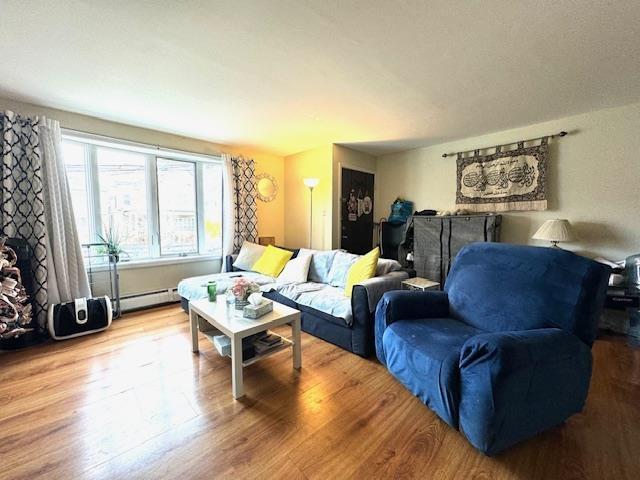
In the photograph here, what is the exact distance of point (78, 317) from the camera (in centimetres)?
253

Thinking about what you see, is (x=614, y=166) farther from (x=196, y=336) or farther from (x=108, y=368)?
(x=108, y=368)

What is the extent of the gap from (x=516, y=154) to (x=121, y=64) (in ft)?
13.1

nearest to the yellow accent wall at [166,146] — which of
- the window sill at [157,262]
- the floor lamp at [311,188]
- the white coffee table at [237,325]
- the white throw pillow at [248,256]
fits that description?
the window sill at [157,262]

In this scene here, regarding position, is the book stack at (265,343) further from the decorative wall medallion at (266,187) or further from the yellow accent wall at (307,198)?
the decorative wall medallion at (266,187)

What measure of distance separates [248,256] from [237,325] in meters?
1.99

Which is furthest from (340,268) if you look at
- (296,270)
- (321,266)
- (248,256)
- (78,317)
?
(78,317)

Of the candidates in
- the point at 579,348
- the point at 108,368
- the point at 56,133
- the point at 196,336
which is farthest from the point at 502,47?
the point at 56,133

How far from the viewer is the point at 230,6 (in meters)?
1.38

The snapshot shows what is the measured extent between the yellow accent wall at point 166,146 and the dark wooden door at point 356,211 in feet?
3.84

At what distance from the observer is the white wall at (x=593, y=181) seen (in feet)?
8.55

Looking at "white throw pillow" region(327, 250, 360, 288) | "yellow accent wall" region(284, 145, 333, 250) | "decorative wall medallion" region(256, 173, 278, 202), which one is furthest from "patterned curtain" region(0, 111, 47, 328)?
"yellow accent wall" region(284, 145, 333, 250)

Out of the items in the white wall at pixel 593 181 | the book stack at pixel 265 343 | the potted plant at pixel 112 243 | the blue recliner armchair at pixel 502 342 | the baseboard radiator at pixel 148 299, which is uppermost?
the white wall at pixel 593 181

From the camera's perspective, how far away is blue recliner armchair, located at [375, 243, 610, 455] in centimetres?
119

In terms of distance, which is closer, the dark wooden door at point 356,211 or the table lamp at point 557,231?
the table lamp at point 557,231
